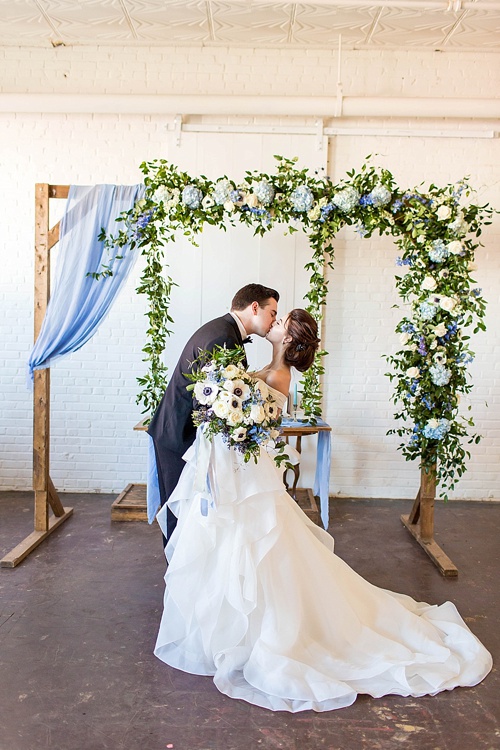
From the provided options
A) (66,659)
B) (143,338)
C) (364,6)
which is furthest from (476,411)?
(66,659)

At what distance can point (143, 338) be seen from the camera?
20.9ft

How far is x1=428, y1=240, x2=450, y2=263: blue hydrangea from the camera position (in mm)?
4816

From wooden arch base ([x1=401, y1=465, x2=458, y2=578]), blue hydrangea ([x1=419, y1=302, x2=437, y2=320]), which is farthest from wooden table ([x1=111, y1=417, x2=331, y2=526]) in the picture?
blue hydrangea ([x1=419, y1=302, x2=437, y2=320])

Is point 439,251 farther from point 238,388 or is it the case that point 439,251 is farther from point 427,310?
point 238,388

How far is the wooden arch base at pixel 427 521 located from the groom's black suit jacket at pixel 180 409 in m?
2.07

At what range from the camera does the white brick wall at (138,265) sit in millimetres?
6180

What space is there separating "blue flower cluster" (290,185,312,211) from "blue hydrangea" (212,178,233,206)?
0.47 metres

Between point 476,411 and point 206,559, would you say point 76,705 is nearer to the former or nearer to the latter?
point 206,559

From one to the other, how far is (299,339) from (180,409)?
888 millimetres

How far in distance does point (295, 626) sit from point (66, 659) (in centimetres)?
123

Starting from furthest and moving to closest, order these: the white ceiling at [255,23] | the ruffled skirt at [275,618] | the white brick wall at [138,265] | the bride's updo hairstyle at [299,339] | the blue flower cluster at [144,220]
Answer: the white brick wall at [138,265] < the white ceiling at [255,23] < the blue flower cluster at [144,220] < the bride's updo hairstyle at [299,339] < the ruffled skirt at [275,618]

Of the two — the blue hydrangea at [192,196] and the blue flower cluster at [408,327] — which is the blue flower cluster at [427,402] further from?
the blue hydrangea at [192,196]

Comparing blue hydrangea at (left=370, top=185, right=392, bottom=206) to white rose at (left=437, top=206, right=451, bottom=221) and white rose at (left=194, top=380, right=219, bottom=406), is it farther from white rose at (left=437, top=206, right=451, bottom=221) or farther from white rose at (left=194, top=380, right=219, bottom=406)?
white rose at (left=194, top=380, right=219, bottom=406)

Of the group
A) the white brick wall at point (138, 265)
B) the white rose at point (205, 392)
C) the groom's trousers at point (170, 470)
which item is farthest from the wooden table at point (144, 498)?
the white rose at point (205, 392)
